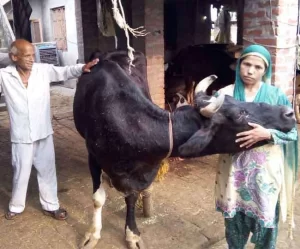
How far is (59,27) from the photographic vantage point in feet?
41.8

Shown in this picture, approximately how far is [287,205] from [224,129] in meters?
0.70

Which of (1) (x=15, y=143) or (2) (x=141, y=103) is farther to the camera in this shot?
(1) (x=15, y=143)

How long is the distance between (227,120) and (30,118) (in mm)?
1793

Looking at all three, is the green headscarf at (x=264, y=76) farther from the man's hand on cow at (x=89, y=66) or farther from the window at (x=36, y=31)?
the window at (x=36, y=31)

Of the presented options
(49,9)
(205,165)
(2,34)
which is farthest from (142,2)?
(49,9)

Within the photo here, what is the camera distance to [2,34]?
14.5ft

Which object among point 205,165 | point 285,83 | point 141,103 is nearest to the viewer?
point 141,103

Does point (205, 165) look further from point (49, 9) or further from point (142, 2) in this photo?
point (49, 9)

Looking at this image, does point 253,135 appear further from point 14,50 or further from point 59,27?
point 59,27

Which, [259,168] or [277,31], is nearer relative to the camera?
[259,168]

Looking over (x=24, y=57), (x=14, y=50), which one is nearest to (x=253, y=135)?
(x=24, y=57)

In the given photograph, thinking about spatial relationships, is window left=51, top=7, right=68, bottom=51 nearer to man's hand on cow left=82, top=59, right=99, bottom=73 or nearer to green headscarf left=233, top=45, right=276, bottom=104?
man's hand on cow left=82, top=59, right=99, bottom=73

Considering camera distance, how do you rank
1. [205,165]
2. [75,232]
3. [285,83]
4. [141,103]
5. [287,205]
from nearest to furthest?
[287,205] < [141,103] < [75,232] < [285,83] < [205,165]

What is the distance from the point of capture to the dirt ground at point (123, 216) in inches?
122
